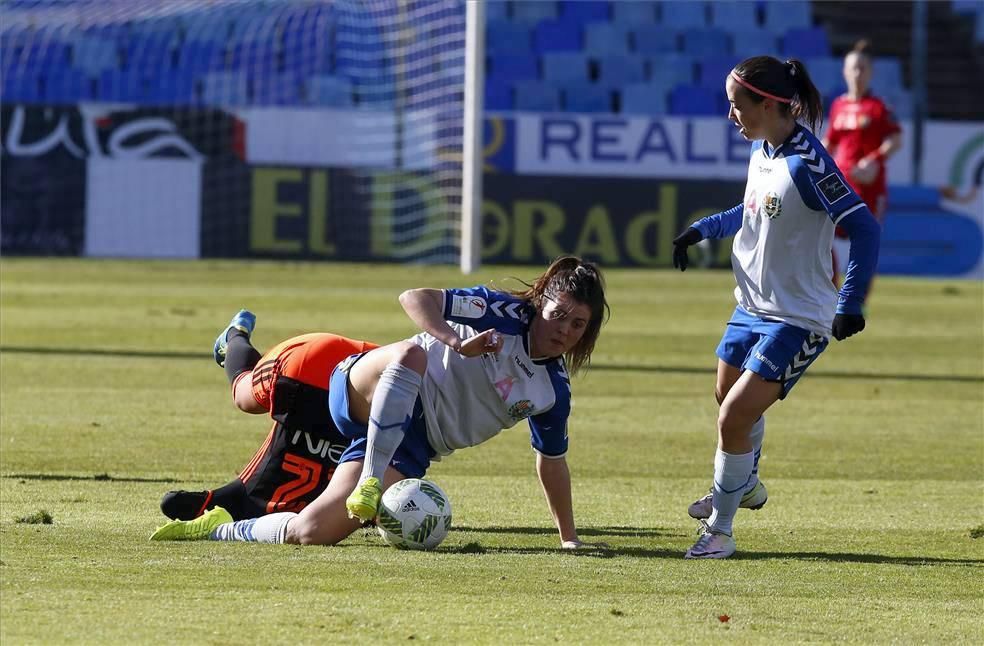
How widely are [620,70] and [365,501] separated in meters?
24.6

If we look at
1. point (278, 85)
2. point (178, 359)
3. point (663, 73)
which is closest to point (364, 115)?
point (278, 85)

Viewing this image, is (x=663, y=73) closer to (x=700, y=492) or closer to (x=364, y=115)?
(x=364, y=115)

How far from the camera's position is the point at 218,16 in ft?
89.1

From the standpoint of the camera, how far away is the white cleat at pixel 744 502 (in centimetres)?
636

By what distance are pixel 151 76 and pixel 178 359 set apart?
50.8ft

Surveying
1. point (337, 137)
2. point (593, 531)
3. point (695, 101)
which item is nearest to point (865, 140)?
point (593, 531)

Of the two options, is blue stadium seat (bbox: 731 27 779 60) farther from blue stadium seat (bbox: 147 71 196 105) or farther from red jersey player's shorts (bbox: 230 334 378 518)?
red jersey player's shorts (bbox: 230 334 378 518)

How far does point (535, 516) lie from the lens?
667 centimetres

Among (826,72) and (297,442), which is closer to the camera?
(297,442)

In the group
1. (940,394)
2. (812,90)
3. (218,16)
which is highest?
(218,16)

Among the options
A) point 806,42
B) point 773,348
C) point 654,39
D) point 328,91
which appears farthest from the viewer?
point 654,39

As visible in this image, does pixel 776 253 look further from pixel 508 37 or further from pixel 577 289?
pixel 508 37

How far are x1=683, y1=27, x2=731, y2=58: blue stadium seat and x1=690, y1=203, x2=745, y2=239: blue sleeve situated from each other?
24269mm

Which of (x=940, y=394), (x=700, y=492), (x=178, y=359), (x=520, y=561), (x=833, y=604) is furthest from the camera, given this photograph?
(x=178, y=359)
